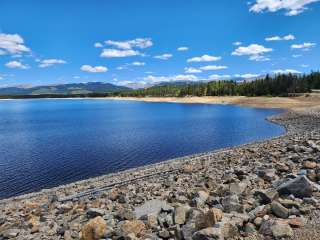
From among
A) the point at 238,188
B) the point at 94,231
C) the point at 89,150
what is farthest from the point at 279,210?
the point at 89,150

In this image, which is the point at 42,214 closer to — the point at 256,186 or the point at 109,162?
the point at 256,186

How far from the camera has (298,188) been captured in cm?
1437

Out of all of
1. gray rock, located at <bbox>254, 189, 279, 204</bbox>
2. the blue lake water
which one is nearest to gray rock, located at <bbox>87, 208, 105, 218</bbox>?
gray rock, located at <bbox>254, 189, 279, 204</bbox>

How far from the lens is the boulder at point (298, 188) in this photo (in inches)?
558

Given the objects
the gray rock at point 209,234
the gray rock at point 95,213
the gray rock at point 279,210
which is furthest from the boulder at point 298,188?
the gray rock at point 95,213

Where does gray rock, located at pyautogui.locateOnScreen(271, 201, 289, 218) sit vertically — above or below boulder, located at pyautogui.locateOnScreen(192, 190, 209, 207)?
above

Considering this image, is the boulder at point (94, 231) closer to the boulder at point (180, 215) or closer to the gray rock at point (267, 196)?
the boulder at point (180, 215)

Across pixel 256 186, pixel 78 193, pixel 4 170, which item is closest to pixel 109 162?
pixel 4 170

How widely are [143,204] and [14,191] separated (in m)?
17.6

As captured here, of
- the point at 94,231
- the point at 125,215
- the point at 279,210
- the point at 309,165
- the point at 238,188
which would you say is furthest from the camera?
the point at 309,165

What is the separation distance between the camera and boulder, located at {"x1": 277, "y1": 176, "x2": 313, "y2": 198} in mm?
14176

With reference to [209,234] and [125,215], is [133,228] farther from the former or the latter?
[209,234]

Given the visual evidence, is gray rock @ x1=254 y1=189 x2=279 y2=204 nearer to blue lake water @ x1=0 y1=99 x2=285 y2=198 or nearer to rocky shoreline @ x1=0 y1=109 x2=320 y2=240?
rocky shoreline @ x1=0 y1=109 x2=320 y2=240

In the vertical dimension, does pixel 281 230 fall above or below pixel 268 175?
above
